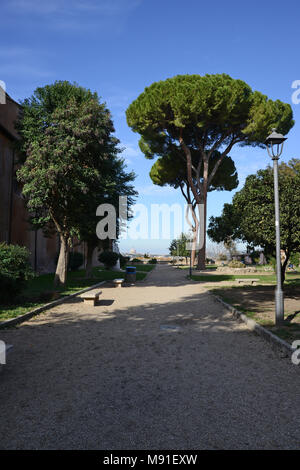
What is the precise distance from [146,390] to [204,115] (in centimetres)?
2779

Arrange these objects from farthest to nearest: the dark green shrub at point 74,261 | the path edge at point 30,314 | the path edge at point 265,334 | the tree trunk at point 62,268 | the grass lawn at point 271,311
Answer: the dark green shrub at point 74,261 < the tree trunk at point 62,268 < the path edge at point 30,314 < the grass lawn at point 271,311 < the path edge at point 265,334

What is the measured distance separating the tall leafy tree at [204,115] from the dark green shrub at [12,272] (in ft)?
70.4

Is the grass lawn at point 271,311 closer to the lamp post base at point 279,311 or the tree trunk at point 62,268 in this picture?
the lamp post base at point 279,311

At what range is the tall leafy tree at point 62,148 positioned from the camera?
551 inches

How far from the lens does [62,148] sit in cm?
1405

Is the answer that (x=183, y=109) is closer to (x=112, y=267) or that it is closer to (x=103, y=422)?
(x=112, y=267)

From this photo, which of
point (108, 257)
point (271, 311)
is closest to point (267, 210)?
point (271, 311)

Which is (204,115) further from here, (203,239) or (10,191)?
Result: (10,191)

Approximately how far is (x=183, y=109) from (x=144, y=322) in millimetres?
23289

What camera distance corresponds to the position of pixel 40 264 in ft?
91.4

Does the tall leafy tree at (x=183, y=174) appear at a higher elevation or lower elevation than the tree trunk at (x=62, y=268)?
higher

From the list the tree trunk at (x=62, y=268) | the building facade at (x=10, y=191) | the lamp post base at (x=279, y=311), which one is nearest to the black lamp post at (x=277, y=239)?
the lamp post base at (x=279, y=311)

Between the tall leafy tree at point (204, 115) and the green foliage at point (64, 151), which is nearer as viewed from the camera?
the green foliage at point (64, 151)

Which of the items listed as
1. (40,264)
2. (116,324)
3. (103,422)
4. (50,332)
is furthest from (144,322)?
(40,264)
